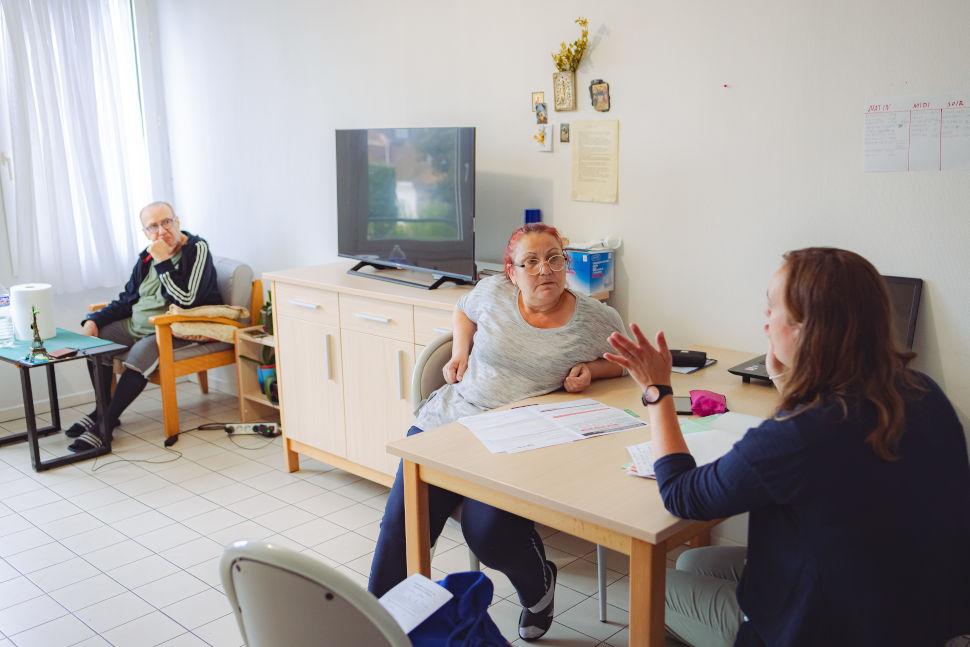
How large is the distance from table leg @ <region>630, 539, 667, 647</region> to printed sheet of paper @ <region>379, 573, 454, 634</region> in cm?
34

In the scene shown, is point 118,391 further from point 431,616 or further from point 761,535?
point 761,535

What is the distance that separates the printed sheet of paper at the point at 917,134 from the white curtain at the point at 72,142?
3.96m

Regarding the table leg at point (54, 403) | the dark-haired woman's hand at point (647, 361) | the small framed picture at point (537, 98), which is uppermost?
the small framed picture at point (537, 98)

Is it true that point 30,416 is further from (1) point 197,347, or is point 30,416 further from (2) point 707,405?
(2) point 707,405

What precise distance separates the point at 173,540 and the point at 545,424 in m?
1.79

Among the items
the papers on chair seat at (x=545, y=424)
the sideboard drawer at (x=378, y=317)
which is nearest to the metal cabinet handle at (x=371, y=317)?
the sideboard drawer at (x=378, y=317)

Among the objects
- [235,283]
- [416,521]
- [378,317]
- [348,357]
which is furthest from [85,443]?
[416,521]

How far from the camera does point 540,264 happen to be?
2492 mm

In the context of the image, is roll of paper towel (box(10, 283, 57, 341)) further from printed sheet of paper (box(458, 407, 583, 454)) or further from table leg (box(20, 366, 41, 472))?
printed sheet of paper (box(458, 407, 583, 454))

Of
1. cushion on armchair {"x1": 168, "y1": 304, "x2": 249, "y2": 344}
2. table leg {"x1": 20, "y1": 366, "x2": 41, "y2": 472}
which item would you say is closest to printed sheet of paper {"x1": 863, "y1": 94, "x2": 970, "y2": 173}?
cushion on armchair {"x1": 168, "y1": 304, "x2": 249, "y2": 344}

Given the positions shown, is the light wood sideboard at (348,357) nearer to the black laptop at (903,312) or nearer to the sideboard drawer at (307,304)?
the sideboard drawer at (307,304)

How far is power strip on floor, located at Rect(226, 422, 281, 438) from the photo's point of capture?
4285 millimetres

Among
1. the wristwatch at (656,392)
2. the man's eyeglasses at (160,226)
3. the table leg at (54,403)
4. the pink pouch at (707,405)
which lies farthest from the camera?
the man's eyeglasses at (160,226)

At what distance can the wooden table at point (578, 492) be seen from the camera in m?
1.61
